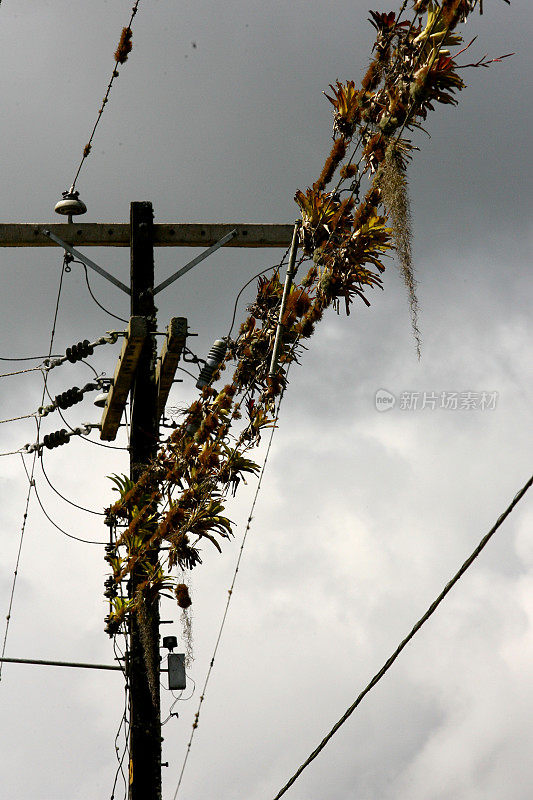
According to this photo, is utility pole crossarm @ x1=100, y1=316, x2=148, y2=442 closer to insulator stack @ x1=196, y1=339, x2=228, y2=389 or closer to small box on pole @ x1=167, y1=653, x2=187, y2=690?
insulator stack @ x1=196, y1=339, x2=228, y2=389

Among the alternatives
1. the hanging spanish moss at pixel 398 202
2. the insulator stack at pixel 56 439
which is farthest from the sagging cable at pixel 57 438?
the hanging spanish moss at pixel 398 202

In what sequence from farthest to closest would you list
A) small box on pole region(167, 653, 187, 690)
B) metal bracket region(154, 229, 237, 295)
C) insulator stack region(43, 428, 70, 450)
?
insulator stack region(43, 428, 70, 450), metal bracket region(154, 229, 237, 295), small box on pole region(167, 653, 187, 690)

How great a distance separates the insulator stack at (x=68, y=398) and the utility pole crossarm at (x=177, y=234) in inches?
60.5

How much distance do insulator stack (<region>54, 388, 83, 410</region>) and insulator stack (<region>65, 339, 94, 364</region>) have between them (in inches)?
15.4

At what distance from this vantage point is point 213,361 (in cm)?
1012

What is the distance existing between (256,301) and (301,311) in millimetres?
852

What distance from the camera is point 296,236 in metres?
8.08

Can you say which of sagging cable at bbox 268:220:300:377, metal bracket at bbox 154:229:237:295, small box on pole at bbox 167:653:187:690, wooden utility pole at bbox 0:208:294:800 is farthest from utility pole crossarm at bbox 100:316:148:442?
small box on pole at bbox 167:653:187:690

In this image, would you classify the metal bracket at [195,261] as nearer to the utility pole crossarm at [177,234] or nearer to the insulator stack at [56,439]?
the utility pole crossarm at [177,234]

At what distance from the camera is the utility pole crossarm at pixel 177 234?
1110 cm

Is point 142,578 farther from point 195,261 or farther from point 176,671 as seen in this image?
point 195,261

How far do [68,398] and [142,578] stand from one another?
2.45 m

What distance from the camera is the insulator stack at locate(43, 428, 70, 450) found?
1217 cm

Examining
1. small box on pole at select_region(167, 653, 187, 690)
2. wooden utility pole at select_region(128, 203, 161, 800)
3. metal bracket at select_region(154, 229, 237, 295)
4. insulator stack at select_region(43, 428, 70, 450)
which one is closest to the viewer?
wooden utility pole at select_region(128, 203, 161, 800)
